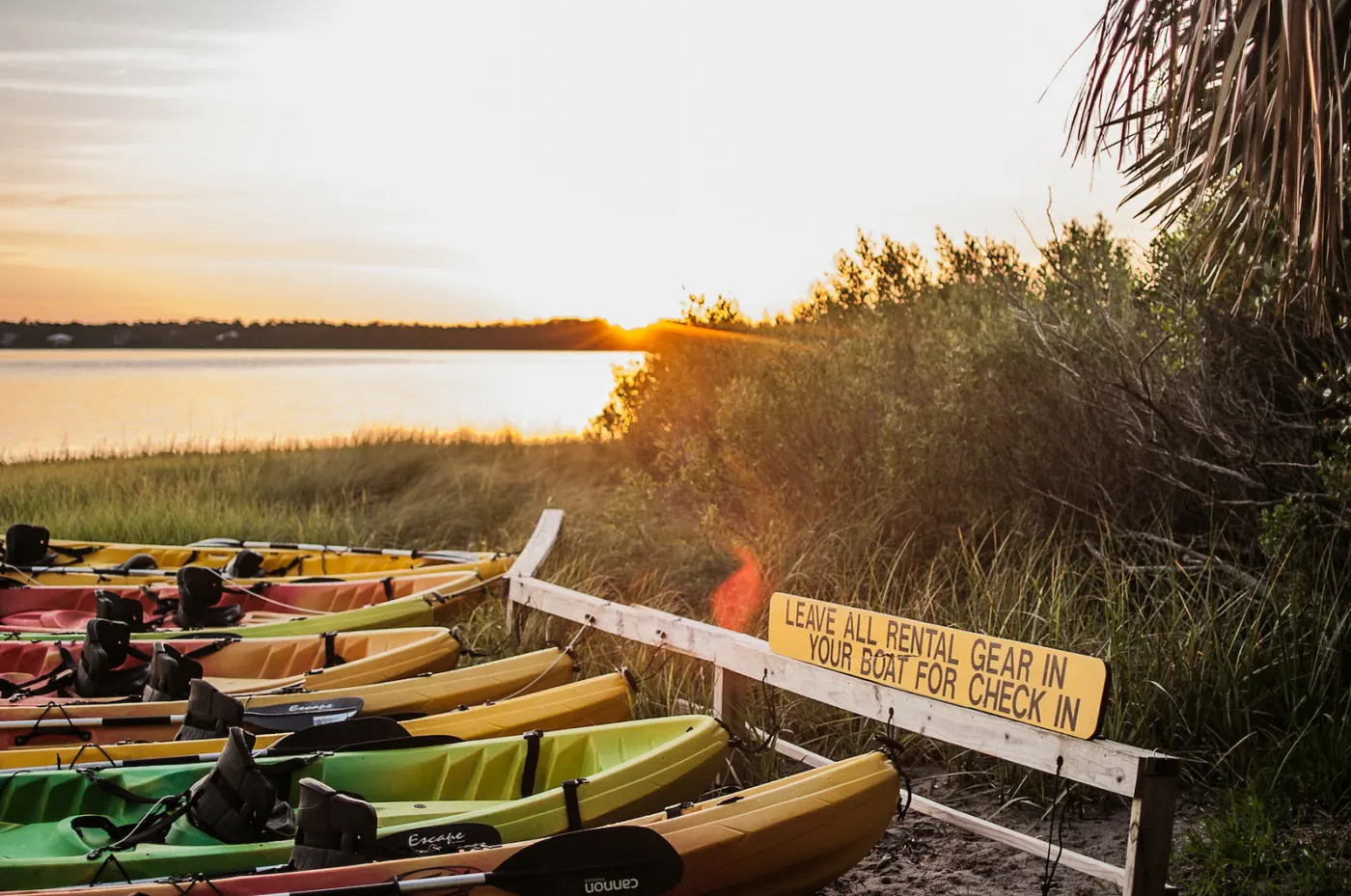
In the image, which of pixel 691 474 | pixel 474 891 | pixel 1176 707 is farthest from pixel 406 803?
pixel 691 474

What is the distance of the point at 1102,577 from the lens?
21.3 feet

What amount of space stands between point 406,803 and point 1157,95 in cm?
507

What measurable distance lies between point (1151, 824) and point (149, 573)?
717 centimetres

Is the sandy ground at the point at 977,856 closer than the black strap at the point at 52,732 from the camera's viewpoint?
Yes

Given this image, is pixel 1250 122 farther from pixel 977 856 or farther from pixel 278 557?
pixel 278 557

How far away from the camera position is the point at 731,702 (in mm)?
4766

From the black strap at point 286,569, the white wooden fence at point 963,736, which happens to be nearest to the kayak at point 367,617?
the black strap at point 286,569

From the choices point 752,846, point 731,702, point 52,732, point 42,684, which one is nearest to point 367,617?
point 42,684

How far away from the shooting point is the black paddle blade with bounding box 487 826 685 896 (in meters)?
3.13

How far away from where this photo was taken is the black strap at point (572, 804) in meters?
3.68

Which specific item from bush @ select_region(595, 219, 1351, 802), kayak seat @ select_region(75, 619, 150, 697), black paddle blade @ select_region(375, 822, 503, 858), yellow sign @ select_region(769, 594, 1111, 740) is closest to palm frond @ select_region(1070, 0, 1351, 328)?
bush @ select_region(595, 219, 1351, 802)

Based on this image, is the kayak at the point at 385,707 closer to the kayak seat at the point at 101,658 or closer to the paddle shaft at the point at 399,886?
the kayak seat at the point at 101,658

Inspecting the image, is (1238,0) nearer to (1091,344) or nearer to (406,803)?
(1091,344)

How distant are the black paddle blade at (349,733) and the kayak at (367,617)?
79.8 inches
